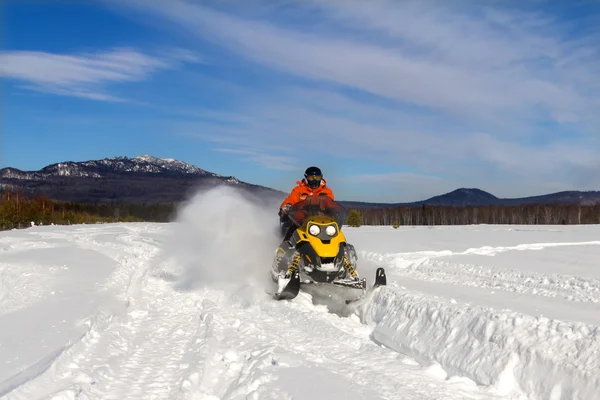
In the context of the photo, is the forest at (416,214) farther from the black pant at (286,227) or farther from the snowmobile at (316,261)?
the snowmobile at (316,261)

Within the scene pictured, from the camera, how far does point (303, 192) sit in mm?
10688

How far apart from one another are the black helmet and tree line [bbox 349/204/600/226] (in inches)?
2948

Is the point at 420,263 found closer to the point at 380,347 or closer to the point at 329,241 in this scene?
the point at 329,241

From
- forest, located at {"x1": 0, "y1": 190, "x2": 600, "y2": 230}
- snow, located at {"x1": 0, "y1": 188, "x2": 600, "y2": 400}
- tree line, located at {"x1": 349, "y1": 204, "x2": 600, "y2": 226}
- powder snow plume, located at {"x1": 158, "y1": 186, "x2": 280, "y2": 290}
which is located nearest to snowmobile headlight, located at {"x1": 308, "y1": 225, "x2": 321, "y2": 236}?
snow, located at {"x1": 0, "y1": 188, "x2": 600, "y2": 400}

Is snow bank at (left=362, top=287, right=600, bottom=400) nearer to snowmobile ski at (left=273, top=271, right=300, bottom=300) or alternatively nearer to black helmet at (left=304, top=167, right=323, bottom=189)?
snowmobile ski at (left=273, top=271, right=300, bottom=300)

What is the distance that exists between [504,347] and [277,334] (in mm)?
2854

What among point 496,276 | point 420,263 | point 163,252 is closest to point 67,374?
point 496,276

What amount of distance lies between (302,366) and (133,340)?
8.75 ft

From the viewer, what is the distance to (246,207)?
1350 cm

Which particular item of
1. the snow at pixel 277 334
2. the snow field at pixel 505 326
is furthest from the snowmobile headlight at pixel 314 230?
the snow field at pixel 505 326

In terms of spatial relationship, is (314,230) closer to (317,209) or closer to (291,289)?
(317,209)

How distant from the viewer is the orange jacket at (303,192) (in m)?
10.6

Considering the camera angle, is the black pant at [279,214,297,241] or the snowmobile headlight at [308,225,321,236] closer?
the snowmobile headlight at [308,225,321,236]

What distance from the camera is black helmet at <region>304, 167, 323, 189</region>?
34.2 ft
